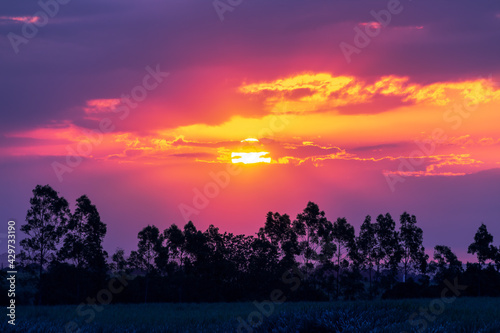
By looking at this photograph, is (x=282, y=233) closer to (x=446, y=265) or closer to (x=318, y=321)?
(x=446, y=265)

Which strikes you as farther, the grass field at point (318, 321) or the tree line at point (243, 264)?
the tree line at point (243, 264)

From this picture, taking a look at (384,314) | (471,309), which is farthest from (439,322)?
(471,309)

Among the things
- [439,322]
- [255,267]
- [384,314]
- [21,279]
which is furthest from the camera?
[255,267]

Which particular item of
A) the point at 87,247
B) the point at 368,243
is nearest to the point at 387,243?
the point at 368,243

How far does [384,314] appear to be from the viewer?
80.4 feet

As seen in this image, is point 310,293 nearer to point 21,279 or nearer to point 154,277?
point 154,277

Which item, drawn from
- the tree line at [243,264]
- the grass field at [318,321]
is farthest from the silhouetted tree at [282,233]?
the grass field at [318,321]

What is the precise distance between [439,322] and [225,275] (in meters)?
35.2

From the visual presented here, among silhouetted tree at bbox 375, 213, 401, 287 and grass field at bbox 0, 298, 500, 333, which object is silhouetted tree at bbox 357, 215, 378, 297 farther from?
grass field at bbox 0, 298, 500, 333

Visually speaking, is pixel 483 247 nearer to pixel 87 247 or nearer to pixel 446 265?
pixel 446 265

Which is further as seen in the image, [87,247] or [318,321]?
[87,247]

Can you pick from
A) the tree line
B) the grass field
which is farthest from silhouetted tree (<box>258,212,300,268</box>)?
the grass field

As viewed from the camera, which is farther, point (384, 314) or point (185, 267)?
point (185, 267)

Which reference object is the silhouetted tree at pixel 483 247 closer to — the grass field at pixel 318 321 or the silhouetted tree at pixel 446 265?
the silhouetted tree at pixel 446 265
